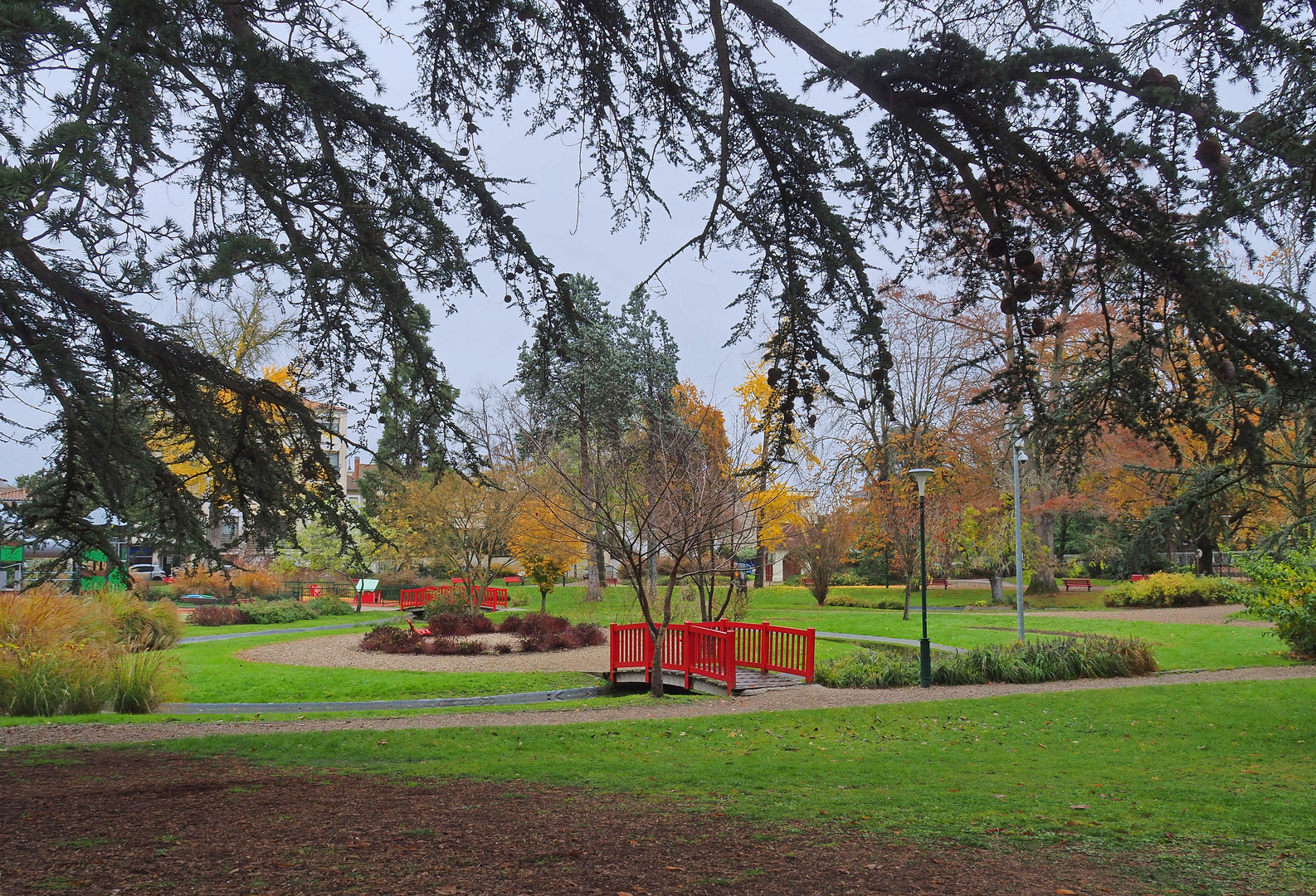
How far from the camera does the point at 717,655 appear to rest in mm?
14898

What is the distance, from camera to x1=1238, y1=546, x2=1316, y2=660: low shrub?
592 inches

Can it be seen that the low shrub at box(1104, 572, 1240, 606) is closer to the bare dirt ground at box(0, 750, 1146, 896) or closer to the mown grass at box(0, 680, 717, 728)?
the mown grass at box(0, 680, 717, 728)

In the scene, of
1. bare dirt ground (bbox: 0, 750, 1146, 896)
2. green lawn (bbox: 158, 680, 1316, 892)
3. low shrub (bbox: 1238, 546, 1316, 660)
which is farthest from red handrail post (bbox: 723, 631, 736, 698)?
low shrub (bbox: 1238, 546, 1316, 660)

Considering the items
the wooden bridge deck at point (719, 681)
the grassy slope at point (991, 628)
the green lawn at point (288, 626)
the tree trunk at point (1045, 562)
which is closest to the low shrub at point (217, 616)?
the green lawn at point (288, 626)

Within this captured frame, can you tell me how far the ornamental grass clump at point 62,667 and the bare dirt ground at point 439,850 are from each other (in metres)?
6.96

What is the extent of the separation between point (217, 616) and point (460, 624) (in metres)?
10.9

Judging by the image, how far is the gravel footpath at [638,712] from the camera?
393 inches

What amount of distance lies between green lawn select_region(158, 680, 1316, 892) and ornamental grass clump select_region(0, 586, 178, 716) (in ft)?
14.4

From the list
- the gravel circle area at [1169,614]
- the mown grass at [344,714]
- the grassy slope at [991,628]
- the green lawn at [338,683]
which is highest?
the gravel circle area at [1169,614]

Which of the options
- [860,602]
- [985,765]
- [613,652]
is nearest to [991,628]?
[860,602]

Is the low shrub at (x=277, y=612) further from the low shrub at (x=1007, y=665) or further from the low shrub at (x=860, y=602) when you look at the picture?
the low shrub at (x=1007, y=665)

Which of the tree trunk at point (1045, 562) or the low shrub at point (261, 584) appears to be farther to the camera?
the low shrub at point (261, 584)

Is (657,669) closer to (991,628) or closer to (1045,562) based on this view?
(991,628)

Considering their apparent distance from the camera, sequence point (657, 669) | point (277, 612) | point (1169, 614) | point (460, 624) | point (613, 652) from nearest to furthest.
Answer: point (657, 669)
point (613, 652)
point (460, 624)
point (1169, 614)
point (277, 612)
